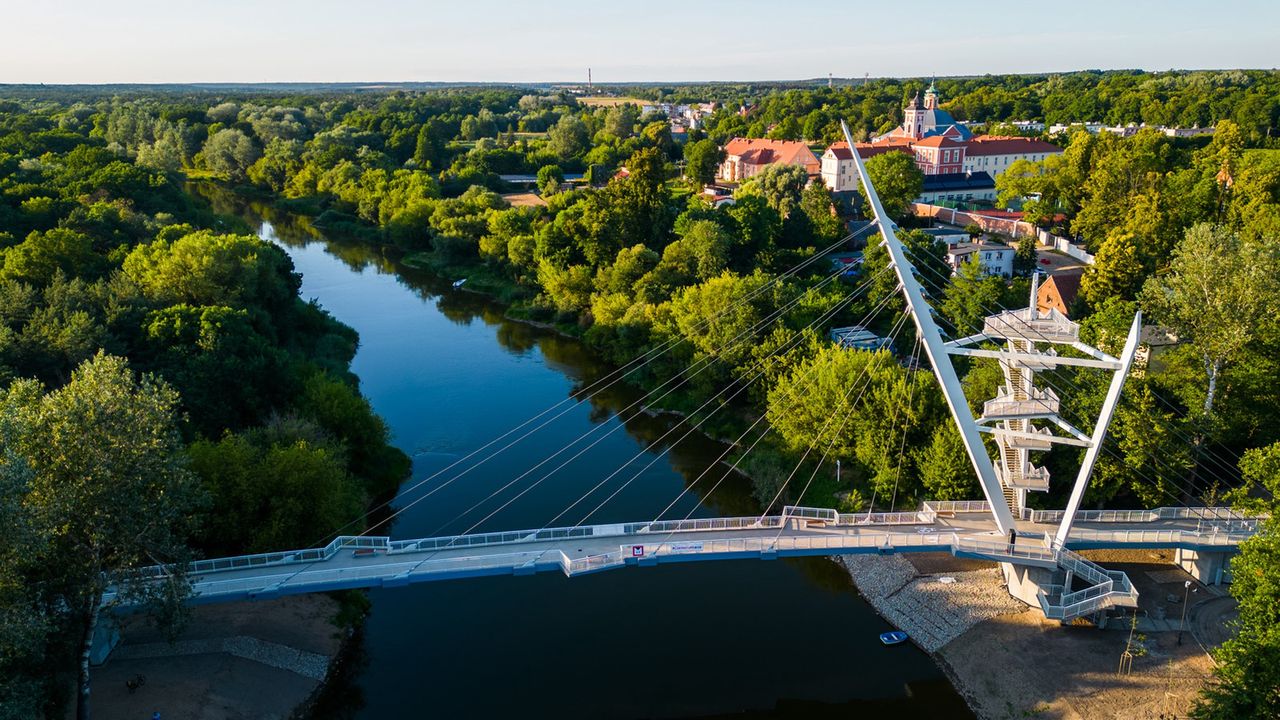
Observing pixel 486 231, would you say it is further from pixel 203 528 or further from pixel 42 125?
pixel 42 125

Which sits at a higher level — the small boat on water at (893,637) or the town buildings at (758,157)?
the town buildings at (758,157)

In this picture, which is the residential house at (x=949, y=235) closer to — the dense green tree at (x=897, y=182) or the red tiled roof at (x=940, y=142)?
the dense green tree at (x=897, y=182)

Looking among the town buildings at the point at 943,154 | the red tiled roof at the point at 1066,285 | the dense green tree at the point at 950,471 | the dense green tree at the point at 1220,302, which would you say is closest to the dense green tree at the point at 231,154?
the town buildings at the point at 943,154

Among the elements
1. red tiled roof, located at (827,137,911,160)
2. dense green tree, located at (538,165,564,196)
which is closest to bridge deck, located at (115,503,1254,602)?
red tiled roof, located at (827,137,911,160)

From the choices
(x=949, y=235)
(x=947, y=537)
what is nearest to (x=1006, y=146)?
(x=949, y=235)

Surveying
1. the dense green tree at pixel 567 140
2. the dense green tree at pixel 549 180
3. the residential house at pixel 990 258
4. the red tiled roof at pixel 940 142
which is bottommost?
the residential house at pixel 990 258

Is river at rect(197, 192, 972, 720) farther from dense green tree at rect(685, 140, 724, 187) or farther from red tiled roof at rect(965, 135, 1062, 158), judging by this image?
red tiled roof at rect(965, 135, 1062, 158)

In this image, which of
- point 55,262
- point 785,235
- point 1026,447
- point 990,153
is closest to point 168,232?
point 55,262
